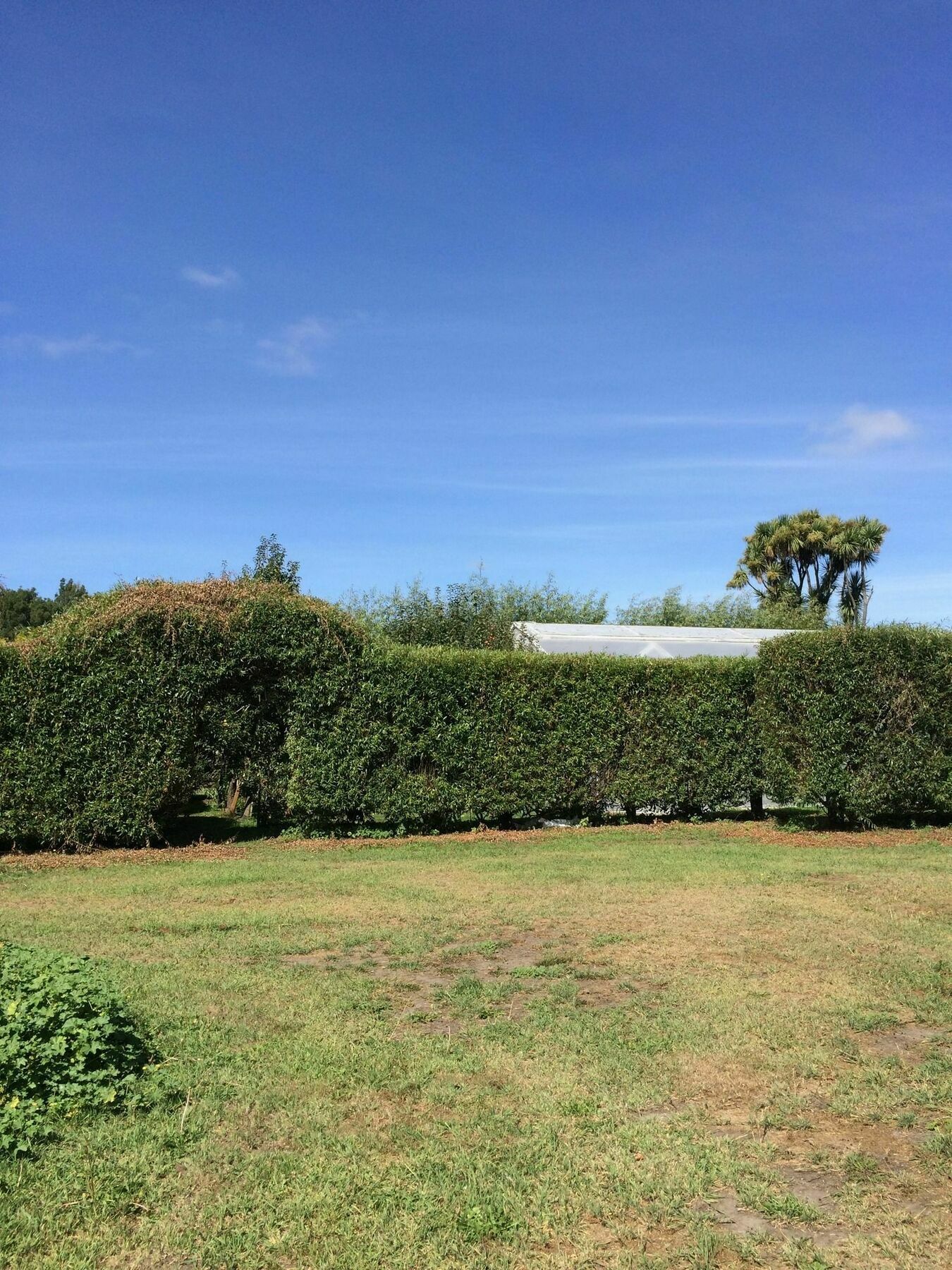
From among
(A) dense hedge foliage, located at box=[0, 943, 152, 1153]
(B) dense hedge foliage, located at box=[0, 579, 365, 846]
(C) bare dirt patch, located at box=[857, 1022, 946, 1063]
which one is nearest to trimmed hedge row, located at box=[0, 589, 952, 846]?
(B) dense hedge foliage, located at box=[0, 579, 365, 846]

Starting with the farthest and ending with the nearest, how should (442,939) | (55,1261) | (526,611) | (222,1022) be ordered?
(526,611)
(442,939)
(222,1022)
(55,1261)

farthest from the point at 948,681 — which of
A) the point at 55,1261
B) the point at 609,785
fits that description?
the point at 55,1261

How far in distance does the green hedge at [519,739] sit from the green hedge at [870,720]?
114 cm

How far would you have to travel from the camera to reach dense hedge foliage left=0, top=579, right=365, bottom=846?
12.9 metres

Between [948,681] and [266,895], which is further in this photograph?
[948,681]

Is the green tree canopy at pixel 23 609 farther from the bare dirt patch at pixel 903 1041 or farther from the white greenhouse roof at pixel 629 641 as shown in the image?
A: the bare dirt patch at pixel 903 1041

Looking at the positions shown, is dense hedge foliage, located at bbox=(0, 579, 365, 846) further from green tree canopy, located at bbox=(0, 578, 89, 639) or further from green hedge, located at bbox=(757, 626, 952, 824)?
green tree canopy, located at bbox=(0, 578, 89, 639)

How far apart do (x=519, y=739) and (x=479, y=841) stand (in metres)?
Answer: 1.83

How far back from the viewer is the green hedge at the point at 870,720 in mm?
14867

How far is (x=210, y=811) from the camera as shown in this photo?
18.8m

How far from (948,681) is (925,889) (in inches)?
240

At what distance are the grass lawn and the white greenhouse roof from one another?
11134 millimetres

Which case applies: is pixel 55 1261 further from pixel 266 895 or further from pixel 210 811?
pixel 210 811

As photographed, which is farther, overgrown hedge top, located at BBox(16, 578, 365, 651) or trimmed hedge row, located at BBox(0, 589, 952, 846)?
overgrown hedge top, located at BBox(16, 578, 365, 651)
